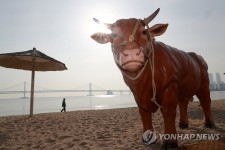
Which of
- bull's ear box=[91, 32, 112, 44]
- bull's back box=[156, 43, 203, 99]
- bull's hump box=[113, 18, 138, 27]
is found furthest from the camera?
bull's back box=[156, 43, 203, 99]

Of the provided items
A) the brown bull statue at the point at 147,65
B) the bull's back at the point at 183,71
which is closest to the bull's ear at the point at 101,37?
the brown bull statue at the point at 147,65

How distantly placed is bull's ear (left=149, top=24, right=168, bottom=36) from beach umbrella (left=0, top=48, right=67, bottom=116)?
786 centimetres

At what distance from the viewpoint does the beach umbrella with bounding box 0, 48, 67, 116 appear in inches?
397

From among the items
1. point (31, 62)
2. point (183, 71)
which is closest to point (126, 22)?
point (183, 71)

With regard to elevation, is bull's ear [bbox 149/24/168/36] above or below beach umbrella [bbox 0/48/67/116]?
below

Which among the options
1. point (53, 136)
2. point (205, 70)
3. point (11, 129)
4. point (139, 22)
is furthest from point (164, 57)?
point (11, 129)

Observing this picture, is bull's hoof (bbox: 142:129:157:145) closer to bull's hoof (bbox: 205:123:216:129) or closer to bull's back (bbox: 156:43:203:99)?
bull's back (bbox: 156:43:203:99)

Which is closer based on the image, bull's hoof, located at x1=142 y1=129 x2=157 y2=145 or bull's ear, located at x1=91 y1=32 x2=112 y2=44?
bull's ear, located at x1=91 y1=32 x2=112 y2=44

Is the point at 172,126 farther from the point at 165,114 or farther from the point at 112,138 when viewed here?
the point at 112,138

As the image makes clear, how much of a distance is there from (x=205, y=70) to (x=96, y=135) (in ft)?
10.5

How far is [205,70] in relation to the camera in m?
5.40

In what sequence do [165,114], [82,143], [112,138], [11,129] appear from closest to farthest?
[165,114] → [82,143] → [112,138] → [11,129]

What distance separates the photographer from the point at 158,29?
350cm

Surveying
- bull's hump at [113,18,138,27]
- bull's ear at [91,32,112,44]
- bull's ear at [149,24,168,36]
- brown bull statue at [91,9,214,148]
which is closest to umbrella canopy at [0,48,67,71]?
bull's ear at [91,32,112,44]
